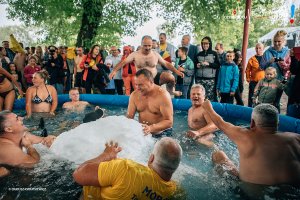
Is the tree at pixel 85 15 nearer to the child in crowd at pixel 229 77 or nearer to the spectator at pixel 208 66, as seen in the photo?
the spectator at pixel 208 66

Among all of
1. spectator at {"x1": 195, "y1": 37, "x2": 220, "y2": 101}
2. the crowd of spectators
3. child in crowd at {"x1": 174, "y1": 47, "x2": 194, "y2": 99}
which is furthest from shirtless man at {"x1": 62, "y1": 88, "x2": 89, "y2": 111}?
spectator at {"x1": 195, "y1": 37, "x2": 220, "y2": 101}

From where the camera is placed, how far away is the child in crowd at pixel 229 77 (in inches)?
199

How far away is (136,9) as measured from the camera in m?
10.4

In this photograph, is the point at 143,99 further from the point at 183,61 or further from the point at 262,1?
the point at 262,1

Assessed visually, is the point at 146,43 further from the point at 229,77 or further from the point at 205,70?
the point at 229,77

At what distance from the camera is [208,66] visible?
5281 millimetres

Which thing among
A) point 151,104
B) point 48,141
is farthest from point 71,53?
point 151,104

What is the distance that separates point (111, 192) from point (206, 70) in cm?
454

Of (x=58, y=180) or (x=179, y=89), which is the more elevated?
(x=179, y=89)

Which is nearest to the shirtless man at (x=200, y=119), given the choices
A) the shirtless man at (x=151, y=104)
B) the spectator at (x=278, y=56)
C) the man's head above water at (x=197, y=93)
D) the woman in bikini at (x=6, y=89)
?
the man's head above water at (x=197, y=93)

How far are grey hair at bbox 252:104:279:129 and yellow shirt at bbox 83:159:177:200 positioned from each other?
1023mm

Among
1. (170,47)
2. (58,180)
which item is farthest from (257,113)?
(170,47)

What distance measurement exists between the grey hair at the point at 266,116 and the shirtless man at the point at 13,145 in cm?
253

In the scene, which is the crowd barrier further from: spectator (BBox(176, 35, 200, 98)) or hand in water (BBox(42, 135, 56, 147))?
hand in water (BBox(42, 135, 56, 147))
